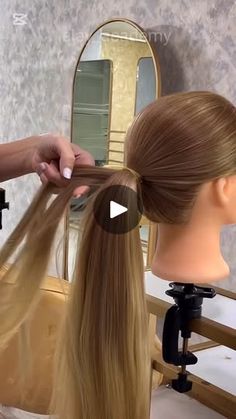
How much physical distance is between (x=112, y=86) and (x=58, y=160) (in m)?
1.13

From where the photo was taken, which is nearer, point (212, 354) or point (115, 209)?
point (115, 209)

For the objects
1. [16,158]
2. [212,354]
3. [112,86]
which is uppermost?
[112,86]

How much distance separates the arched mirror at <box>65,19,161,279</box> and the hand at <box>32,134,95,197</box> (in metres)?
0.70

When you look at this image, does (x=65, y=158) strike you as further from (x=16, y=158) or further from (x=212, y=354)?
(x=212, y=354)

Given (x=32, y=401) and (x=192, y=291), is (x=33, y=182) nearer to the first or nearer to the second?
Answer: (x=32, y=401)

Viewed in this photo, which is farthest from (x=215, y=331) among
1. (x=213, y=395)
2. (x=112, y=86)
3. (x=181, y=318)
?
(x=112, y=86)

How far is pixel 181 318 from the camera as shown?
2.86 ft

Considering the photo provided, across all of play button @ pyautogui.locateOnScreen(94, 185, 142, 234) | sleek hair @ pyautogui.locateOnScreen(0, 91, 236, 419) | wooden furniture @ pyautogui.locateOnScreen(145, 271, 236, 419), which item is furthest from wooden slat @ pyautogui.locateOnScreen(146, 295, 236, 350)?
play button @ pyautogui.locateOnScreen(94, 185, 142, 234)

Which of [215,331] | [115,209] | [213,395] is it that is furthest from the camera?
[213,395]

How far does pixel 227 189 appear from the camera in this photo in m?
0.87

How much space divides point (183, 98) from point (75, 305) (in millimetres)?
368

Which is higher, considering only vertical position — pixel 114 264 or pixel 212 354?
pixel 114 264

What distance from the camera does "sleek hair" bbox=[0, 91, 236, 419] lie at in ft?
2.44

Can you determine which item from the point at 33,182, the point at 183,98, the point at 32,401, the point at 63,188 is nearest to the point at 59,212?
the point at 63,188
